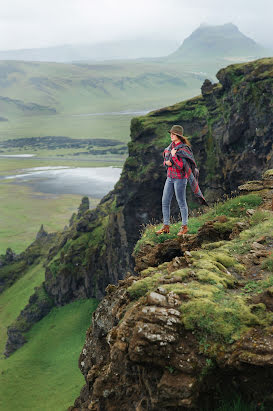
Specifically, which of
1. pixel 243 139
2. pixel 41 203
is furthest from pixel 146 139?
pixel 41 203

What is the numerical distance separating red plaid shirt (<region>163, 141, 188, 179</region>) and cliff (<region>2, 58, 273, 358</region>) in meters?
19.5

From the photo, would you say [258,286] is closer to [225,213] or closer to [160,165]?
[225,213]

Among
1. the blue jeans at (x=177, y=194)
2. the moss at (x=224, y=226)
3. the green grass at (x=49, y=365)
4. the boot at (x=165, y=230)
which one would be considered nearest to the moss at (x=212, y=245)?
the moss at (x=224, y=226)

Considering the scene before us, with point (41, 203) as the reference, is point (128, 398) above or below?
above

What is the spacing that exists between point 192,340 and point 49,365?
5608 centimetres

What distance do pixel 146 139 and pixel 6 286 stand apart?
56.6m

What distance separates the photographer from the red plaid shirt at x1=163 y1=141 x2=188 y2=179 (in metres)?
15.6

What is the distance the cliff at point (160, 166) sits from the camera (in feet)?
153

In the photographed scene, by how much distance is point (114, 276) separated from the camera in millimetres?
69438

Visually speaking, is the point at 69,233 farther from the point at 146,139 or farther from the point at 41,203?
the point at 41,203

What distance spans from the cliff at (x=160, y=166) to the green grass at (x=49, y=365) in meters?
4.02

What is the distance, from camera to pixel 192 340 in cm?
860

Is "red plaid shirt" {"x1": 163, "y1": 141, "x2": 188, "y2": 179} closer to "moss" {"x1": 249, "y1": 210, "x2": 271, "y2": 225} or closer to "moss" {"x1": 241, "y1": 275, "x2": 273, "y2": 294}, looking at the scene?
"moss" {"x1": 249, "y1": 210, "x2": 271, "y2": 225}

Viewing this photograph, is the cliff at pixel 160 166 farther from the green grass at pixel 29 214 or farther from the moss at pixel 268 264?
the green grass at pixel 29 214
